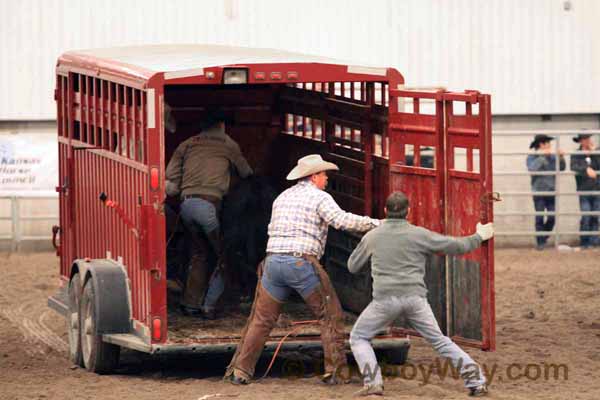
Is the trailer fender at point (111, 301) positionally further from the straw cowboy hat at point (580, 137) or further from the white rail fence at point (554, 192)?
the straw cowboy hat at point (580, 137)

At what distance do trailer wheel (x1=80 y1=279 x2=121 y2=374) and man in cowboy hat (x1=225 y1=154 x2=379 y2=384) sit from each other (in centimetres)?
→ 120

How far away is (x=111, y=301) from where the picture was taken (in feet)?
34.1

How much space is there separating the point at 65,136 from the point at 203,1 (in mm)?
7993

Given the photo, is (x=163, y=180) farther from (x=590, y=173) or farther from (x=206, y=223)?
(x=590, y=173)

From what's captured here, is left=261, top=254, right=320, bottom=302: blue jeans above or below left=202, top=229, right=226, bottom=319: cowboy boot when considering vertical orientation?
above

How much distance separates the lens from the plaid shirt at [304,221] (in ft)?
31.7

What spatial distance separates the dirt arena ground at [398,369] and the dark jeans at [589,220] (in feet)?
11.2

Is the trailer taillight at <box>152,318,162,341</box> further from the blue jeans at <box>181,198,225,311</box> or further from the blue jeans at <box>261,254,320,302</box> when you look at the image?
the blue jeans at <box>181,198,225,311</box>

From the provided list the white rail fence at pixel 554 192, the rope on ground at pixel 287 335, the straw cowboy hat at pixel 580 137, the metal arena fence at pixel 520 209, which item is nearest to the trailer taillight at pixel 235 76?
the rope on ground at pixel 287 335

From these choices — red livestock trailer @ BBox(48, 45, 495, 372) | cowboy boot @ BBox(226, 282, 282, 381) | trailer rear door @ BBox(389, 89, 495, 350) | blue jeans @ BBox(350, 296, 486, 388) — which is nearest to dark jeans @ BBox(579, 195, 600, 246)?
red livestock trailer @ BBox(48, 45, 495, 372)

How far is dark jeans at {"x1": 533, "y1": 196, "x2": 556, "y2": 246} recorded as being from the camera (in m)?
19.5

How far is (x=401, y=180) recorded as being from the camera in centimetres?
1012

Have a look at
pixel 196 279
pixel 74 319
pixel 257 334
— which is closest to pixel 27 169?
pixel 74 319

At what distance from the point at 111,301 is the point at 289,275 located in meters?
1.54
